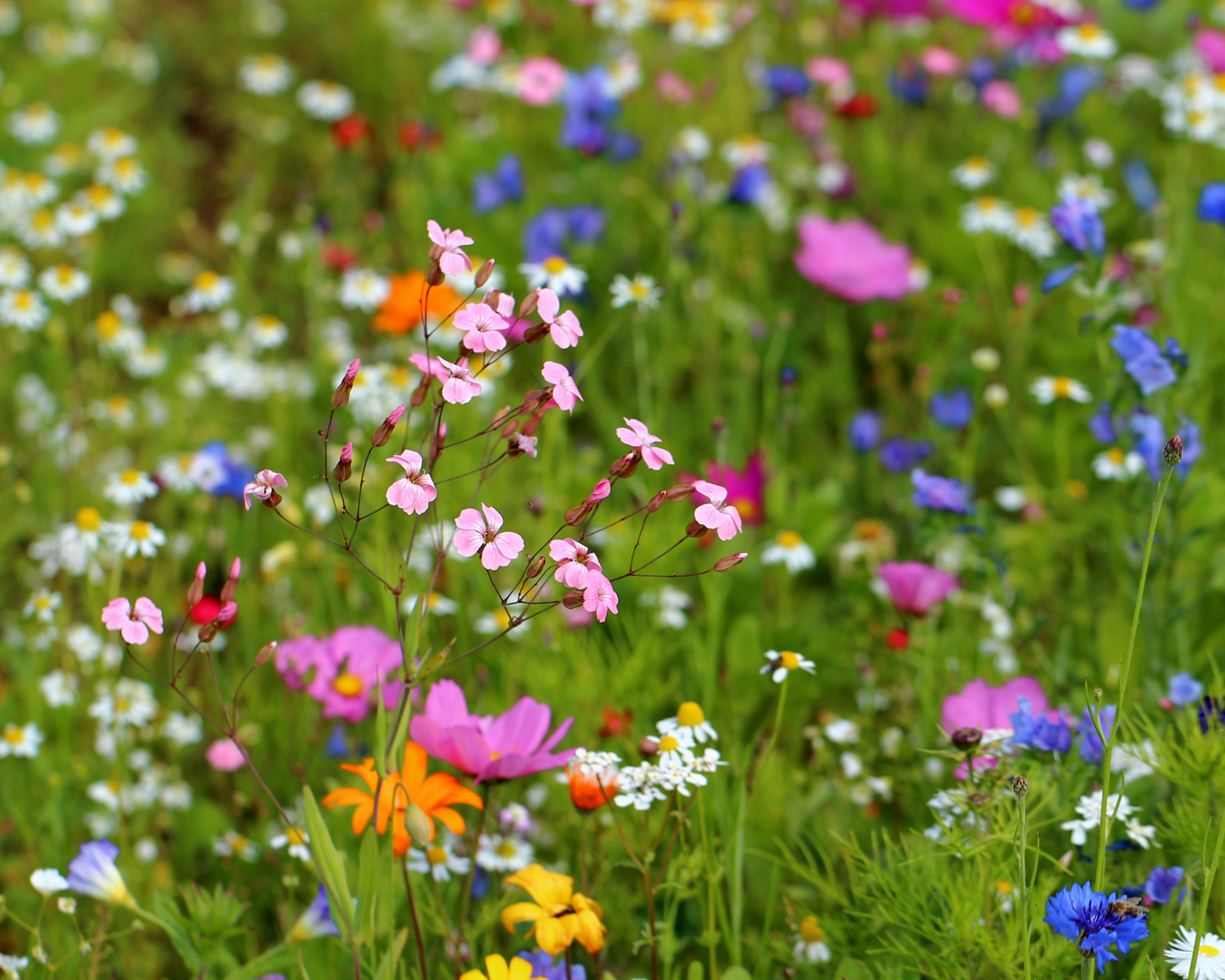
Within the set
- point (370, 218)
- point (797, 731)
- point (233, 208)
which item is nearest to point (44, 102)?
point (233, 208)

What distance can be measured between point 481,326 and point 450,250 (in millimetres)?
61

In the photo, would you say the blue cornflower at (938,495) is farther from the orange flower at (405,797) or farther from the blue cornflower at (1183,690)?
the orange flower at (405,797)

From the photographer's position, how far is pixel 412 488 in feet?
2.28

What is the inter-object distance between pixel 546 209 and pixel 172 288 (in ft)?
3.08

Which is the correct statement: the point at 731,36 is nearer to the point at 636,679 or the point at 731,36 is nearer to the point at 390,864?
the point at 636,679

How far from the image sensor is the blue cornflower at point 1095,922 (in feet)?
2.43

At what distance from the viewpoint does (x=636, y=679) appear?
4.13ft

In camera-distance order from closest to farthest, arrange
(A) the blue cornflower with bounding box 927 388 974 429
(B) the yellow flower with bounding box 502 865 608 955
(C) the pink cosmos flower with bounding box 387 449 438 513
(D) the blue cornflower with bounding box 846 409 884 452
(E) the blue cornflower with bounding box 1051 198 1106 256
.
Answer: (C) the pink cosmos flower with bounding box 387 449 438 513, (B) the yellow flower with bounding box 502 865 608 955, (E) the blue cornflower with bounding box 1051 198 1106 256, (A) the blue cornflower with bounding box 927 388 974 429, (D) the blue cornflower with bounding box 846 409 884 452

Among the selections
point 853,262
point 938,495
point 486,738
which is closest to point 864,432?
point 853,262

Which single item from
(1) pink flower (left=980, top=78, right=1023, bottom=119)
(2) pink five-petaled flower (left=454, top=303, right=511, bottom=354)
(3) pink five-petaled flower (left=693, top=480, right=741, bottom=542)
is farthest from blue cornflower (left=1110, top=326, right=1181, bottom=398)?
(1) pink flower (left=980, top=78, right=1023, bottom=119)

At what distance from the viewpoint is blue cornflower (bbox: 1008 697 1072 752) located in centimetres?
90

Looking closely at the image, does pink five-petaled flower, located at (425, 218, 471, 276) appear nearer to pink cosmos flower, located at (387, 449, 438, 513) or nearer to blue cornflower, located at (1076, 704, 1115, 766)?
pink cosmos flower, located at (387, 449, 438, 513)

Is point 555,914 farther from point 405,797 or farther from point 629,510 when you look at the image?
point 629,510

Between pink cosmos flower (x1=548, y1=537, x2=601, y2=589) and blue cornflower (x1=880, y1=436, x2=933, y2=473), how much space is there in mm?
971
